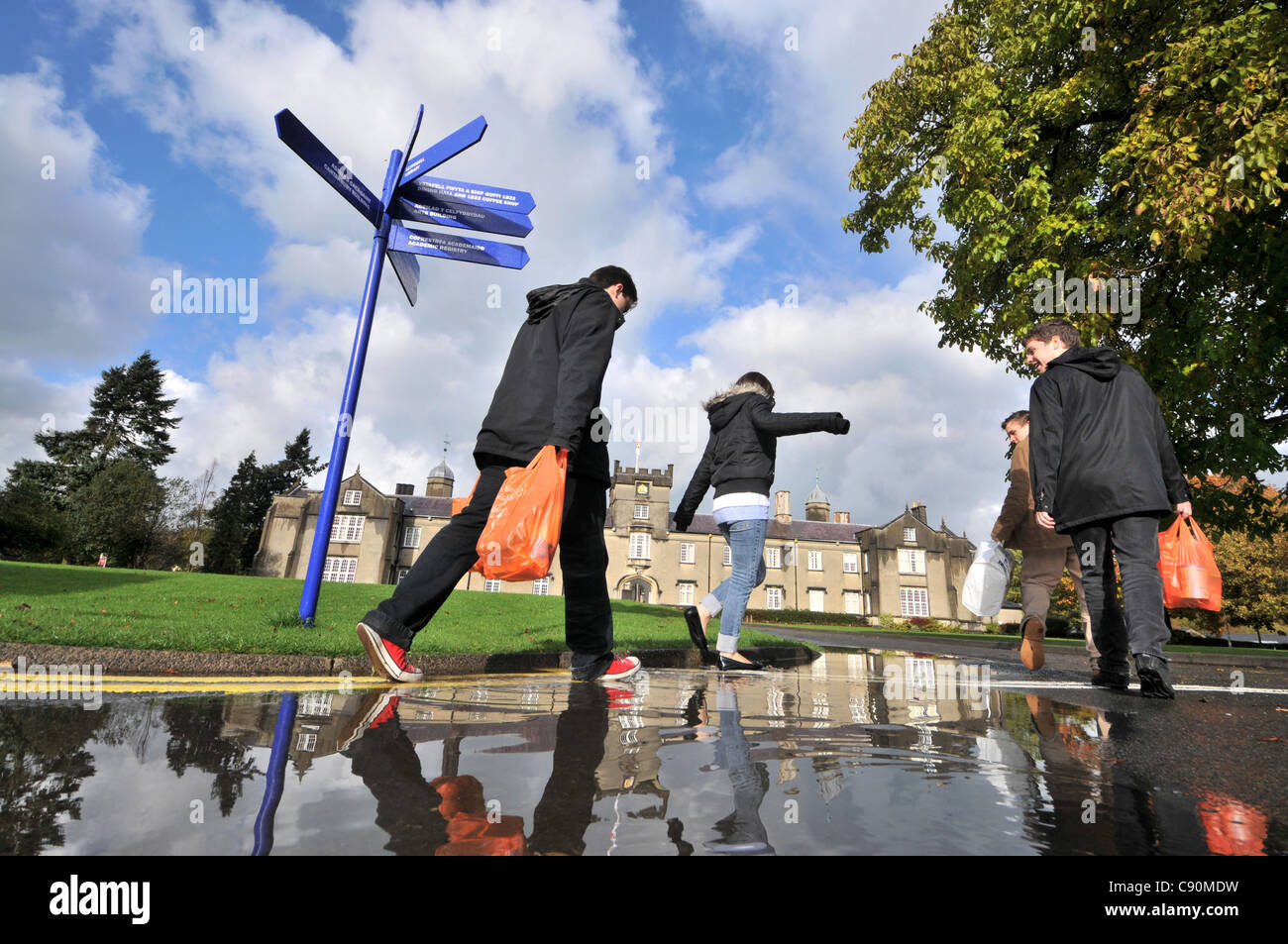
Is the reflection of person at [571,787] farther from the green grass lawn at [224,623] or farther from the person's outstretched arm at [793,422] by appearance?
the person's outstretched arm at [793,422]

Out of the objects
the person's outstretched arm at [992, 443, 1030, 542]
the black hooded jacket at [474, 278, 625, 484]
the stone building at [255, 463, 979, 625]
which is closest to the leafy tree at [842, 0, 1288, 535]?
the person's outstretched arm at [992, 443, 1030, 542]

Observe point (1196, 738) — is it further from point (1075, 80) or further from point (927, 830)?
point (1075, 80)

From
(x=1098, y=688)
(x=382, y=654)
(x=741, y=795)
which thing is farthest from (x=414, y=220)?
(x=1098, y=688)

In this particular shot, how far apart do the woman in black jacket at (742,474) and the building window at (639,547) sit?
41663 millimetres

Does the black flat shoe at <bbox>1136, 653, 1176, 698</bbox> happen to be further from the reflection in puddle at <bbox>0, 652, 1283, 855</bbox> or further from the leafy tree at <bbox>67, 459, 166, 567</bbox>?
the leafy tree at <bbox>67, 459, 166, 567</bbox>

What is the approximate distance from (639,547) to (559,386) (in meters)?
44.2

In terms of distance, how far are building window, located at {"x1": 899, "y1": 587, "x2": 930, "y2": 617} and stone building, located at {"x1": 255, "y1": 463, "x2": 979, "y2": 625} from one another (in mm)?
72

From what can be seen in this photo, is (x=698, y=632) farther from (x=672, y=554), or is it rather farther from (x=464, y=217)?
(x=672, y=554)

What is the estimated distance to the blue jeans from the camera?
4.95m

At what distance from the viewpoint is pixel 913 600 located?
47.3 m

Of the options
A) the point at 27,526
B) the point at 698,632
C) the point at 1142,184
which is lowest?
the point at 698,632
